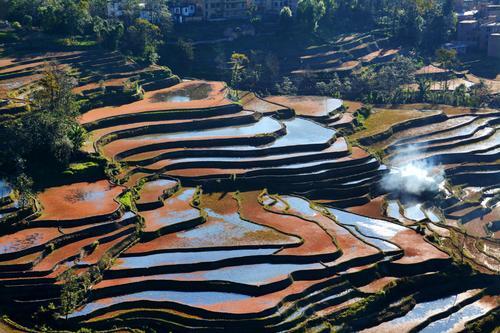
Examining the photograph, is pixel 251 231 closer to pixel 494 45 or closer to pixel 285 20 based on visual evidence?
pixel 285 20

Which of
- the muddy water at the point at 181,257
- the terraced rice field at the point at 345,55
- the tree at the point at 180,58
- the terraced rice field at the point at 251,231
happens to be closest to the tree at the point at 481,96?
the terraced rice field at the point at 251,231

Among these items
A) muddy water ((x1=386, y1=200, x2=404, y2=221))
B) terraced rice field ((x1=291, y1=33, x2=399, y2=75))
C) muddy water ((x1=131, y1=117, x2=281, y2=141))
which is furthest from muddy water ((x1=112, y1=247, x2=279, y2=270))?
terraced rice field ((x1=291, y1=33, x2=399, y2=75))

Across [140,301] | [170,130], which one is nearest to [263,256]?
[140,301]

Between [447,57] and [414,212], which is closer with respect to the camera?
[414,212]

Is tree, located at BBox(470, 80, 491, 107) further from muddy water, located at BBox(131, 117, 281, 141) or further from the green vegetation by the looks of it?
the green vegetation

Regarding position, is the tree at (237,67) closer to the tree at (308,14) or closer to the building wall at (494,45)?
the tree at (308,14)

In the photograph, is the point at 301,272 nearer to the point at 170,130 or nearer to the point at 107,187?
the point at 107,187

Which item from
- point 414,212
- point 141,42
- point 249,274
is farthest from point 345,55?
point 249,274
